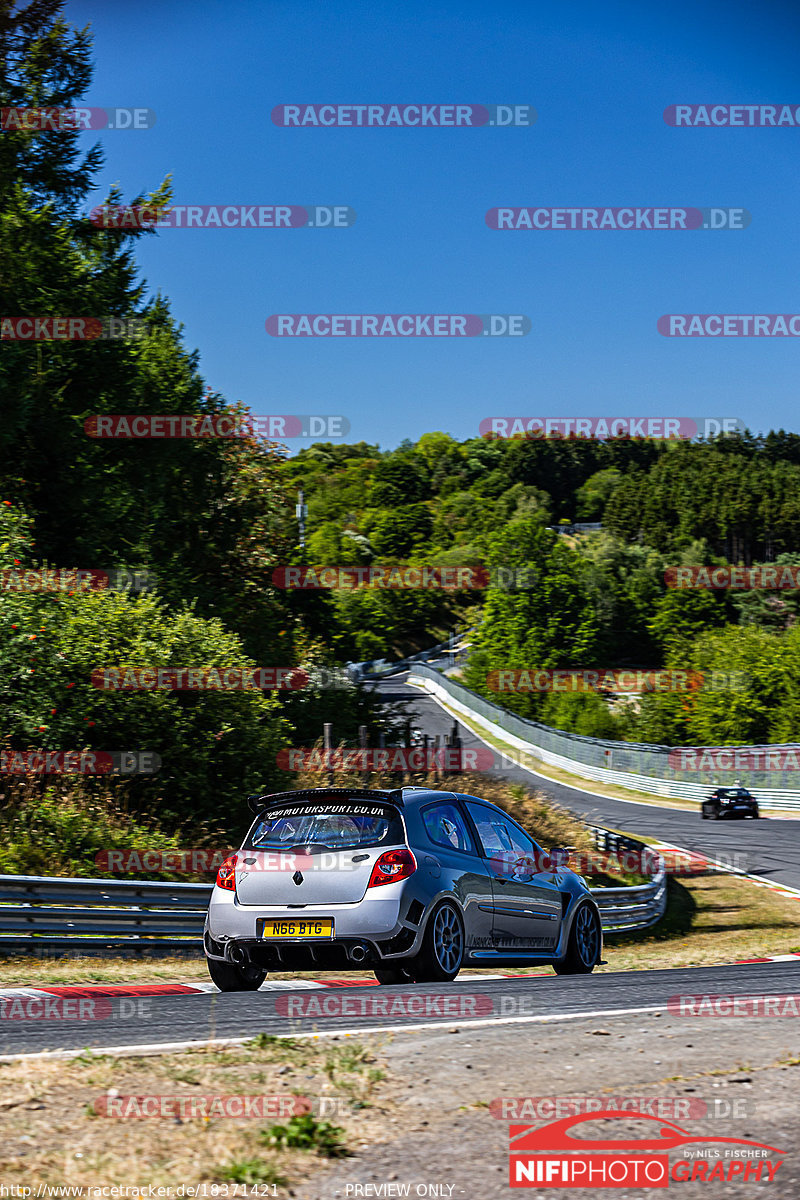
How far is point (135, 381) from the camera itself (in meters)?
27.9

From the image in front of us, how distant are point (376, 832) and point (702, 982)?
2.88 m

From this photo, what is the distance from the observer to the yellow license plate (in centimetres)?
796

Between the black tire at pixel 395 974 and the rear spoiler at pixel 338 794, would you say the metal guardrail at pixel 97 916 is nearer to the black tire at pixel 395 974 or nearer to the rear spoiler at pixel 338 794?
the rear spoiler at pixel 338 794

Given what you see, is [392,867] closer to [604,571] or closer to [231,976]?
[231,976]

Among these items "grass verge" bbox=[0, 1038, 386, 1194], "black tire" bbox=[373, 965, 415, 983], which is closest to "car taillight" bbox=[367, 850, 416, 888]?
"black tire" bbox=[373, 965, 415, 983]

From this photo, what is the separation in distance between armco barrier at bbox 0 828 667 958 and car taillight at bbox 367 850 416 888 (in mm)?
4209

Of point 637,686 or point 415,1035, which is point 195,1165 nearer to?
point 415,1035

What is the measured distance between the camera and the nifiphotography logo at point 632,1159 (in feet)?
11.7

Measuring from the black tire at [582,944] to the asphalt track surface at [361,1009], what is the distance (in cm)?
107

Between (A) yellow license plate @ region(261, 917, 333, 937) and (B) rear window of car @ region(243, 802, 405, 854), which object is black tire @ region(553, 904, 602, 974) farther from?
(A) yellow license plate @ region(261, 917, 333, 937)

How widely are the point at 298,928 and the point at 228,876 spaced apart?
2.42ft

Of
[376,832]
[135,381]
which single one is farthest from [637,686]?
[376,832]

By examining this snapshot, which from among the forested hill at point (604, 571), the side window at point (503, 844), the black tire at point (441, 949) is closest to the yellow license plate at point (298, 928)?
the black tire at point (441, 949)

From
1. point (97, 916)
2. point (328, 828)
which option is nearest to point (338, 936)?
point (328, 828)
